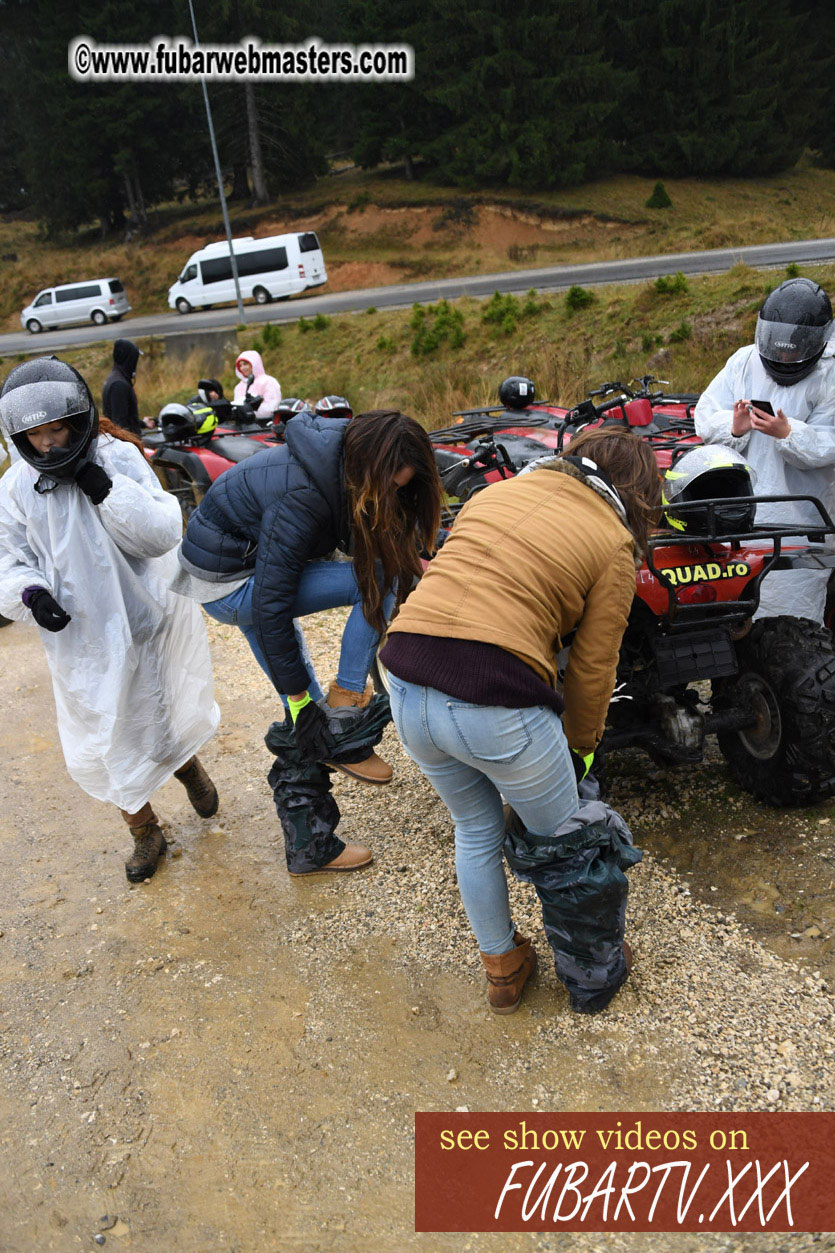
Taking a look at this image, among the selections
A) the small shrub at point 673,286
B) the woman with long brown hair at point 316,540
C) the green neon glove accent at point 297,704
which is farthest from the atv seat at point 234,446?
the small shrub at point 673,286

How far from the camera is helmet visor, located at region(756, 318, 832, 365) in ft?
11.4

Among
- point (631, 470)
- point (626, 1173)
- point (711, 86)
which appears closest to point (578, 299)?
point (631, 470)

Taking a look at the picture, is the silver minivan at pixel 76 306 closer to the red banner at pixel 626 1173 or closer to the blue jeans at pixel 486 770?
the blue jeans at pixel 486 770

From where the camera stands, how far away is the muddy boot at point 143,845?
364 cm

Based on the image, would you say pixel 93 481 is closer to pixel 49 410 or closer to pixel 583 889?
pixel 49 410

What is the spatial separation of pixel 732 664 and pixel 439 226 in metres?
32.6

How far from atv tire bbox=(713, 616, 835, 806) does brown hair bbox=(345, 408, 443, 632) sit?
1184 millimetres

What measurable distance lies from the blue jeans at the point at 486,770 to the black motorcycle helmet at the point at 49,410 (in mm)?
1628

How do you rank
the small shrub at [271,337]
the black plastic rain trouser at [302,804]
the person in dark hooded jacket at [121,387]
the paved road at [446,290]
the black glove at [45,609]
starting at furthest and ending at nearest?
the small shrub at [271,337], the paved road at [446,290], the person in dark hooded jacket at [121,387], the black plastic rain trouser at [302,804], the black glove at [45,609]

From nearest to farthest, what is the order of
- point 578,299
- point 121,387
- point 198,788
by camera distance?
point 198,788
point 121,387
point 578,299

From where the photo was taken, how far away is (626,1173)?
7.11ft

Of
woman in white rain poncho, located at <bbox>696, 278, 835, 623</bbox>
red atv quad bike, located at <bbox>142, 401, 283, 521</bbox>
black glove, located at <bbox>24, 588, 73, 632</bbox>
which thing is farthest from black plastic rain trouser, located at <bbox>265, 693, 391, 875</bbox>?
red atv quad bike, located at <bbox>142, 401, 283, 521</bbox>

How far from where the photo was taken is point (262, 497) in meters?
2.88

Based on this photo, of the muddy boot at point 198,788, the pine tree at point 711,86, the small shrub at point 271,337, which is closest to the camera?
the muddy boot at point 198,788
